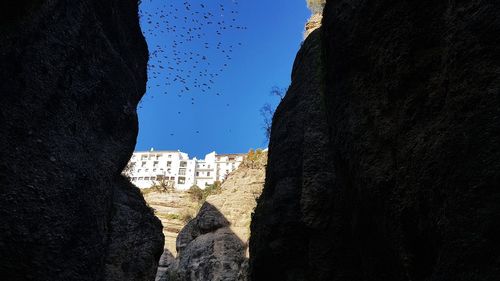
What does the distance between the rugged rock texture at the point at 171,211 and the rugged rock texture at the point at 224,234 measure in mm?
15174

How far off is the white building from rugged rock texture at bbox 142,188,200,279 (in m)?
53.4

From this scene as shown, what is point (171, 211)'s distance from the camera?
157 ft

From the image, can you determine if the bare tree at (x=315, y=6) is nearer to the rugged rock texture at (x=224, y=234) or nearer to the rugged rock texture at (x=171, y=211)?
the rugged rock texture at (x=224, y=234)

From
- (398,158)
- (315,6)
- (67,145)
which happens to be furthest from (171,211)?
(398,158)

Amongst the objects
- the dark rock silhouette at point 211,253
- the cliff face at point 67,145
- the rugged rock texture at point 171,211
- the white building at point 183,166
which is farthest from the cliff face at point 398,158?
the white building at point 183,166

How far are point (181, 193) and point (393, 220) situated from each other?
160 ft

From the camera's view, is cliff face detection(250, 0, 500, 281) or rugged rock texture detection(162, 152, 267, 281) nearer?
cliff face detection(250, 0, 500, 281)

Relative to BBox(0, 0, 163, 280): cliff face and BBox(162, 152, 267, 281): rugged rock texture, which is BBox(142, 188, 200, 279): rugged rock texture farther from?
BBox(0, 0, 163, 280): cliff face

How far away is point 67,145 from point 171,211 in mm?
38846

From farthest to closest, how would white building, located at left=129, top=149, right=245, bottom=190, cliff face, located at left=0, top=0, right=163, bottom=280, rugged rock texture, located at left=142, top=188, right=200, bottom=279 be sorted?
1. white building, located at left=129, top=149, right=245, bottom=190
2. rugged rock texture, located at left=142, top=188, right=200, bottom=279
3. cliff face, located at left=0, top=0, right=163, bottom=280

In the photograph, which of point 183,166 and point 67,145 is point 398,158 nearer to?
point 67,145

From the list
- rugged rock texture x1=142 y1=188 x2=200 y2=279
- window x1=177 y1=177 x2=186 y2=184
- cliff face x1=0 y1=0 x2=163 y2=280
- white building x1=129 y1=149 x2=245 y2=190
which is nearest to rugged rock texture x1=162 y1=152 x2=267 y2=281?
cliff face x1=0 y1=0 x2=163 y2=280

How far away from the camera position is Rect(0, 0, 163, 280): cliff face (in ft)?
27.8

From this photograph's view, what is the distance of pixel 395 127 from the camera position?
5.78 meters
